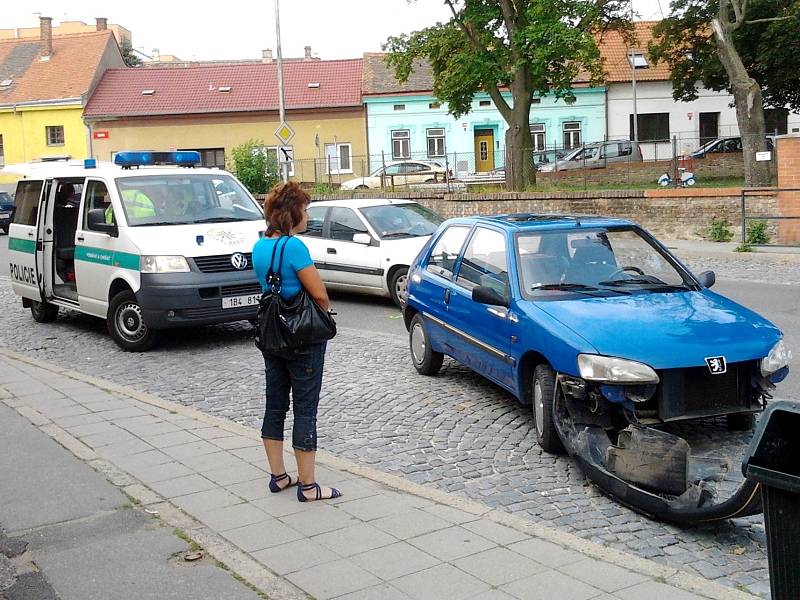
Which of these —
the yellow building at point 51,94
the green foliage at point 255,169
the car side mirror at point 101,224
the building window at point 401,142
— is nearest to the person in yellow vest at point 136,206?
the car side mirror at point 101,224

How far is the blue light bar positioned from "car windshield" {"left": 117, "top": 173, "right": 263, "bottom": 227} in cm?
79

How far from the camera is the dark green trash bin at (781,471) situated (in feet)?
8.61

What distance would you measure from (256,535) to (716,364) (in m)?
2.96

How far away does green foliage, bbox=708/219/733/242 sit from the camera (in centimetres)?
2194

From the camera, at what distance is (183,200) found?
11719mm

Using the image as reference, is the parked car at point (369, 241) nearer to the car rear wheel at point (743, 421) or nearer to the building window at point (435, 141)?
the car rear wheel at point (743, 421)

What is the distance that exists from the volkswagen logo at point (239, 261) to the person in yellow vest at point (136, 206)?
1212mm

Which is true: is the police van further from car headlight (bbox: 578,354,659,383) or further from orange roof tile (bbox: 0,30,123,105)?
orange roof tile (bbox: 0,30,123,105)

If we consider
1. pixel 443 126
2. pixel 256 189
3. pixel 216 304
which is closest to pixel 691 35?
pixel 443 126

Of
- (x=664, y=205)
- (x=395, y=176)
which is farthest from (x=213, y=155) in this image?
(x=664, y=205)

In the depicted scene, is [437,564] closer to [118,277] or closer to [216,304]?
[216,304]

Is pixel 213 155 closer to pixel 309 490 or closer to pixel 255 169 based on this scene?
pixel 255 169

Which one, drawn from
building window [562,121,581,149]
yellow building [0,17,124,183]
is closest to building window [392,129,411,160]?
building window [562,121,581,149]

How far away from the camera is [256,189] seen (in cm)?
3528
